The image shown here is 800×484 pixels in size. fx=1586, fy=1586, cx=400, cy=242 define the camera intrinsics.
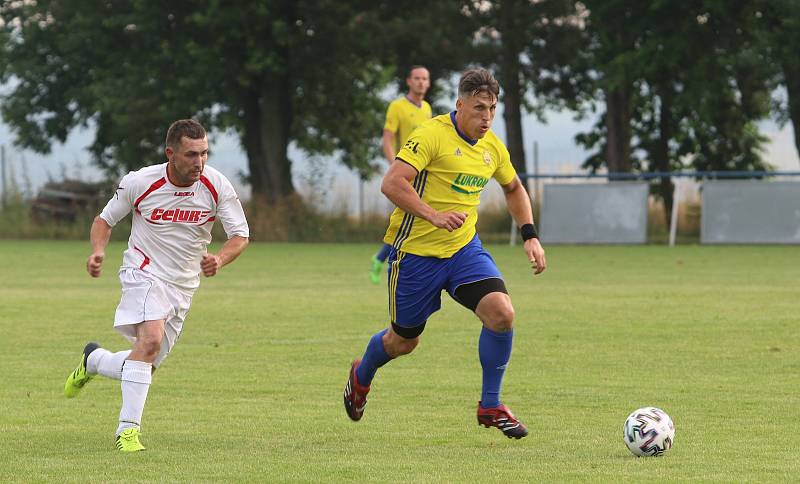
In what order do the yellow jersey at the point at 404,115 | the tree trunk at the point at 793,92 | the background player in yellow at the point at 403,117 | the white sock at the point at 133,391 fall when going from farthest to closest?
the tree trunk at the point at 793,92
the yellow jersey at the point at 404,115
the background player in yellow at the point at 403,117
the white sock at the point at 133,391

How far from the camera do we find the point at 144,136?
40.6 metres

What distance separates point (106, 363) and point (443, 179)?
6.59ft

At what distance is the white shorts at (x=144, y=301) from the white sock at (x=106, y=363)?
30 centimetres

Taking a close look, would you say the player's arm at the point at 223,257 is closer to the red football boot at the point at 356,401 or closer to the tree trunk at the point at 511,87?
the red football boot at the point at 356,401

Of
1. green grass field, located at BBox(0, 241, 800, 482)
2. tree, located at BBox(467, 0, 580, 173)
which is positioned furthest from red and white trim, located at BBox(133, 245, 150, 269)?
tree, located at BBox(467, 0, 580, 173)

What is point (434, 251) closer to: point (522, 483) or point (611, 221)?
point (522, 483)

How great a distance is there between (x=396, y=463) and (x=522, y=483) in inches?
29.1

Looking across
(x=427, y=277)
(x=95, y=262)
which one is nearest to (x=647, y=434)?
(x=427, y=277)

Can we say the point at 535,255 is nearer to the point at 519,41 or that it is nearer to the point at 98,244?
the point at 98,244

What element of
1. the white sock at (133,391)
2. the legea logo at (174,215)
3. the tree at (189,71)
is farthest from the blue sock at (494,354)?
the tree at (189,71)

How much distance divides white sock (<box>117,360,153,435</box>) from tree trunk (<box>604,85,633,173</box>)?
2956 centimetres

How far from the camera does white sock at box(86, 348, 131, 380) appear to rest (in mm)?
8227

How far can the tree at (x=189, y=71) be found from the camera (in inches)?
1465

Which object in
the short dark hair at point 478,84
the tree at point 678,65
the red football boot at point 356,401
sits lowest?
the red football boot at point 356,401
